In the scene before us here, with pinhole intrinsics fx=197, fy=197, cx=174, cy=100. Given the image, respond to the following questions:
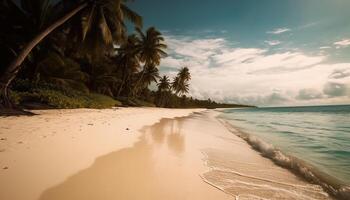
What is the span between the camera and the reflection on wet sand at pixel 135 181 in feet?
8.42

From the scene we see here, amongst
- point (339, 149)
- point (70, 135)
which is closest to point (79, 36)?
point (70, 135)

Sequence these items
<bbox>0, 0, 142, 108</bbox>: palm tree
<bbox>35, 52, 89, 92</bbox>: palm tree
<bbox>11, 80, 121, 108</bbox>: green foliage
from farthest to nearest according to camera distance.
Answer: <bbox>35, 52, 89, 92</bbox>: palm tree, <bbox>11, 80, 121, 108</bbox>: green foliage, <bbox>0, 0, 142, 108</bbox>: palm tree

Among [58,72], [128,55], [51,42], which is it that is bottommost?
[58,72]

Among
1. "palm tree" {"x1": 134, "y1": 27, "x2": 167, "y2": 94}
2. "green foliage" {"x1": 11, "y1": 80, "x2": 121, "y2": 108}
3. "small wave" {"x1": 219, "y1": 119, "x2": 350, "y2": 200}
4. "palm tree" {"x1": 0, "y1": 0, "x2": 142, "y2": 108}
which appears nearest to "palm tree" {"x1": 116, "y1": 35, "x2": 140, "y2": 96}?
"palm tree" {"x1": 134, "y1": 27, "x2": 167, "y2": 94}

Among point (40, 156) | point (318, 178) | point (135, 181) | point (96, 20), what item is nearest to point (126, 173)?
point (135, 181)

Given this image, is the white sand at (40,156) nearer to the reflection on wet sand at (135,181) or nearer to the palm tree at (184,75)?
the reflection on wet sand at (135,181)

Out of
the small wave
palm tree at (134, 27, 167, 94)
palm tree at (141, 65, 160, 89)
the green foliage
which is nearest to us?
the small wave

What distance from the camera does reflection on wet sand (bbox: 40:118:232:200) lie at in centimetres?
257

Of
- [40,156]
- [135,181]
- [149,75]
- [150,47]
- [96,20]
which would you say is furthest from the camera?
[149,75]

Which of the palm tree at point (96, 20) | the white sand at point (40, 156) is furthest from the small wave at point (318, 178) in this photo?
the palm tree at point (96, 20)

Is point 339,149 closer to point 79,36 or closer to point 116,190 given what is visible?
point 116,190

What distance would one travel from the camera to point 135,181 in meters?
3.06

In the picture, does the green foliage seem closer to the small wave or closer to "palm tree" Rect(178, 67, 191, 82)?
the small wave

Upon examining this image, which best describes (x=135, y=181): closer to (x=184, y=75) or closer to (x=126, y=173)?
(x=126, y=173)
